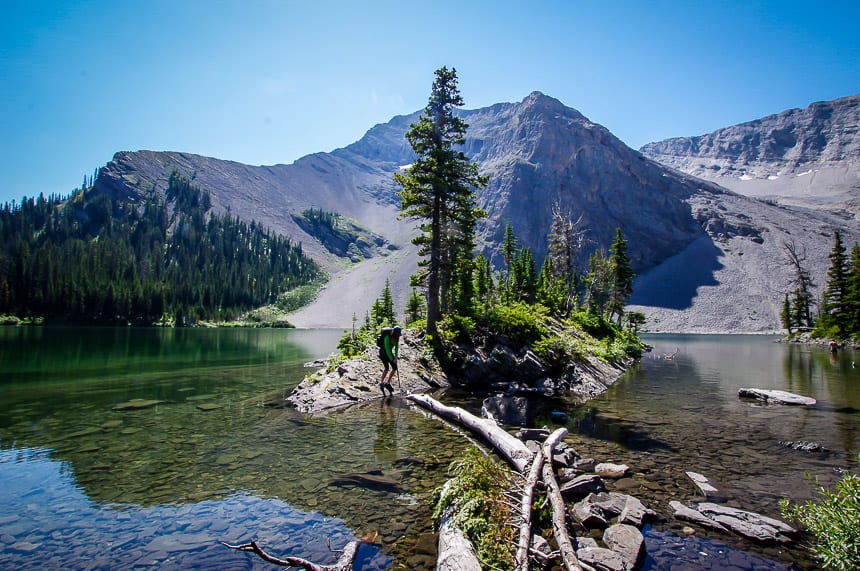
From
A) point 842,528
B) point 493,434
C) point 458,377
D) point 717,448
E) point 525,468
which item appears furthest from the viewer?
point 458,377

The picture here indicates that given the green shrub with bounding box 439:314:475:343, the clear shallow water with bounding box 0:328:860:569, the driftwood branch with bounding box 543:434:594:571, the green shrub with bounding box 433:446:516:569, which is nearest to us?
the driftwood branch with bounding box 543:434:594:571

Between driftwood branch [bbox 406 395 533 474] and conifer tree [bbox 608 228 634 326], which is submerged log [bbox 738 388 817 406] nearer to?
driftwood branch [bbox 406 395 533 474]

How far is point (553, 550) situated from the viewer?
6.43 m

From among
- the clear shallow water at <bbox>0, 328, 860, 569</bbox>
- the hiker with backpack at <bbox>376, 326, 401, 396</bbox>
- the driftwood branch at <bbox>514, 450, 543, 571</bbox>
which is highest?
the hiker with backpack at <bbox>376, 326, 401, 396</bbox>

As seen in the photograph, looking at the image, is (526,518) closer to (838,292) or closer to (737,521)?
(737,521)

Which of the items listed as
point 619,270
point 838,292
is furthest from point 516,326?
point 838,292

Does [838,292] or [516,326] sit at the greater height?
[838,292]

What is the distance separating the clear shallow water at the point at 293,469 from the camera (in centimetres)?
664

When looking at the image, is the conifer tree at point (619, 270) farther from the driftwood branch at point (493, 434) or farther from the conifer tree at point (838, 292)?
the driftwood branch at point (493, 434)

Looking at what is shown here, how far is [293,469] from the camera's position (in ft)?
33.3

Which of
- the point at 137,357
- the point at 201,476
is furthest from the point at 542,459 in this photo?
the point at 137,357

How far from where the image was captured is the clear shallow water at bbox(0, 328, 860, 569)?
262 inches

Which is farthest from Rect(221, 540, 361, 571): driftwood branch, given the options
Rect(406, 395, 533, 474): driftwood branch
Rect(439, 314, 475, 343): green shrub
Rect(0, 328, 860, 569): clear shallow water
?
Rect(439, 314, 475, 343): green shrub

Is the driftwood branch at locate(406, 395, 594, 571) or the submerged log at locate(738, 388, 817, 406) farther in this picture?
the submerged log at locate(738, 388, 817, 406)
